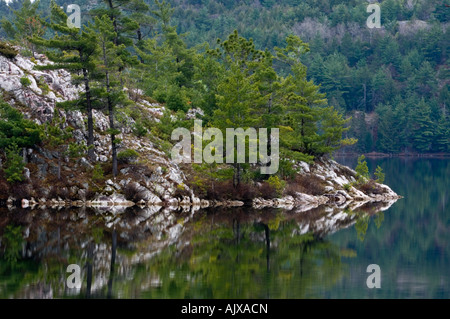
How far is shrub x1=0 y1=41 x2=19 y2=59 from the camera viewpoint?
4697 cm

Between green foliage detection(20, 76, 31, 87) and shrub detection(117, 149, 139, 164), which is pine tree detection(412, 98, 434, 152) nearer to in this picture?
shrub detection(117, 149, 139, 164)

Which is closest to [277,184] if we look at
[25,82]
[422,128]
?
[25,82]

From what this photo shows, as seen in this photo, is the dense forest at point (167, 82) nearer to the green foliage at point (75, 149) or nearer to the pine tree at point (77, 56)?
the pine tree at point (77, 56)

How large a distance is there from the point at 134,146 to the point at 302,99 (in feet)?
50.9

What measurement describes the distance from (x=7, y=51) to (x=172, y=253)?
28326 mm

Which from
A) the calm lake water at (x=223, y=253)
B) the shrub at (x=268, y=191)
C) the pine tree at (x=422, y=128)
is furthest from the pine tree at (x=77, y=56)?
the pine tree at (x=422, y=128)

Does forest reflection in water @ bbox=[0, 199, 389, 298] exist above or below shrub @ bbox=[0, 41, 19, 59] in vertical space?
below

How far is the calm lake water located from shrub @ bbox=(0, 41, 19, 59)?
47.0ft

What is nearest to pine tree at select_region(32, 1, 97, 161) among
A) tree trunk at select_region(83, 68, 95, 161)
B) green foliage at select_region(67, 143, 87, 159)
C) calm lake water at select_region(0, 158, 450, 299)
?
tree trunk at select_region(83, 68, 95, 161)

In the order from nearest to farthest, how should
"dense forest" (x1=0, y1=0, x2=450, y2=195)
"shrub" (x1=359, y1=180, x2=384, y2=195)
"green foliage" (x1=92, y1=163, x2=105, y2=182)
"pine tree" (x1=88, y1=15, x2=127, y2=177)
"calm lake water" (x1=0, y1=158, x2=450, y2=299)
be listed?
"calm lake water" (x1=0, y1=158, x2=450, y2=299) < "dense forest" (x1=0, y1=0, x2=450, y2=195) < "green foliage" (x1=92, y1=163, x2=105, y2=182) < "pine tree" (x1=88, y1=15, x2=127, y2=177) < "shrub" (x1=359, y1=180, x2=384, y2=195)

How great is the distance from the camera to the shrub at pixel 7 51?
46969mm

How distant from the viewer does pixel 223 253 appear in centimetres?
2631

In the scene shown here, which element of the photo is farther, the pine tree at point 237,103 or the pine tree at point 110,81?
the pine tree at point 237,103

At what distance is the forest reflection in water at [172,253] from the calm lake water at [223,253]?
0.15 ft
